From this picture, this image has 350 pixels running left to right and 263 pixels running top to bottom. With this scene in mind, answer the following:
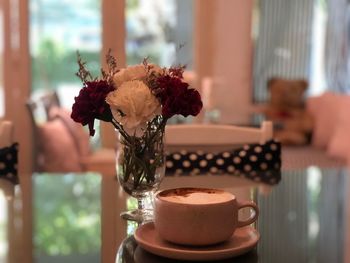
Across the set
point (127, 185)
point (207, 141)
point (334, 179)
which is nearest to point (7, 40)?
point (207, 141)

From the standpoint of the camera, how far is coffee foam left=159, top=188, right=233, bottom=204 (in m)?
1.06

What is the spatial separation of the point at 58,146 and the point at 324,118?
2052 millimetres

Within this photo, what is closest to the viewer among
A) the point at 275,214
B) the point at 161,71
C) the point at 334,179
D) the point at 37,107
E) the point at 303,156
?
the point at 161,71

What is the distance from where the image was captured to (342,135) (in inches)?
162

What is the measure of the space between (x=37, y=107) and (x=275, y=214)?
2638 mm

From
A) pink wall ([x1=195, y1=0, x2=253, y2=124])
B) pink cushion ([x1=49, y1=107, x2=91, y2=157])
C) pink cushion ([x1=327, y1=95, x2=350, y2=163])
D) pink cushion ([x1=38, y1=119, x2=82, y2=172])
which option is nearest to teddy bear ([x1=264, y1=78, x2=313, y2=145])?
pink wall ([x1=195, y1=0, x2=253, y2=124])

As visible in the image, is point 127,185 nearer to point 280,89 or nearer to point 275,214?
point 275,214

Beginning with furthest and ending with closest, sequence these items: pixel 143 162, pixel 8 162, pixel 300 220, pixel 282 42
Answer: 1. pixel 282 42
2. pixel 8 162
3. pixel 300 220
4. pixel 143 162

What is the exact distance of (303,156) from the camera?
4.33 meters

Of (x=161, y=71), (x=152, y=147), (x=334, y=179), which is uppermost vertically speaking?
(x=161, y=71)

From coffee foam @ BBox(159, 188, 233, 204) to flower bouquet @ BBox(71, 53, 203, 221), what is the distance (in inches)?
5.8

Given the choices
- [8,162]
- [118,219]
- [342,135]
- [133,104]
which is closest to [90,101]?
[133,104]

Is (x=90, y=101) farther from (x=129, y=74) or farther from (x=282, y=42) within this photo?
(x=282, y=42)

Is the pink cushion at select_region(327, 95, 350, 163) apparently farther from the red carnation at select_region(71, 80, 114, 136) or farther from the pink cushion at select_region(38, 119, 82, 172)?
the red carnation at select_region(71, 80, 114, 136)
